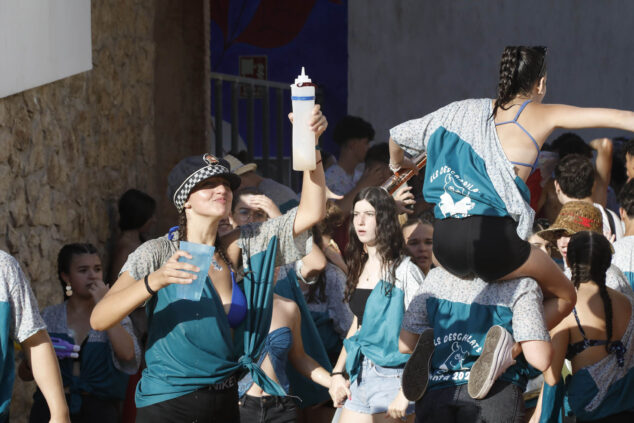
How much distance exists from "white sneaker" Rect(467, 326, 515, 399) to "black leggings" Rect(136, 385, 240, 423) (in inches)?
40.8

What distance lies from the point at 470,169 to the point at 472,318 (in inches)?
24.2

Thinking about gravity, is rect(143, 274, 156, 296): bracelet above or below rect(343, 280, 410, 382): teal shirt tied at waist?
above

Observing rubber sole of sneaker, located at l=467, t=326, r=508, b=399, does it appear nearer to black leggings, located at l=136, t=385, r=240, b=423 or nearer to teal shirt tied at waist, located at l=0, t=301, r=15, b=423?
black leggings, located at l=136, t=385, r=240, b=423

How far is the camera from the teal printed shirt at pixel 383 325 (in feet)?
18.0

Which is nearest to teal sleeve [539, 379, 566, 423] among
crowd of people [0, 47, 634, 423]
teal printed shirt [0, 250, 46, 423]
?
crowd of people [0, 47, 634, 423]

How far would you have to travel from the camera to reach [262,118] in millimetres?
11133

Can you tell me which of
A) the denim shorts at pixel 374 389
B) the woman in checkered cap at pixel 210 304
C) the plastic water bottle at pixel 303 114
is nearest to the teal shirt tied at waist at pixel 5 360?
the woman in checkered cap at pixel 210 304

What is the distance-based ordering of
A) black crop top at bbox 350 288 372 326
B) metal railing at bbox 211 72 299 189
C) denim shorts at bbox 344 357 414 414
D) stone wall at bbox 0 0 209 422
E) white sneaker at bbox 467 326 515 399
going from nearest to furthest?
white sneaker at bbox 467 326 515 399
denim shorts at bbox 344 357 414 414
black crop top at bbox 350 288 372 326
stone wall at bbox 0 0 209 422
metal railing at bbox 211 72 299 189

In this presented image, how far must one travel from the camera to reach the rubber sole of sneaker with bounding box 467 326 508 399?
411cm

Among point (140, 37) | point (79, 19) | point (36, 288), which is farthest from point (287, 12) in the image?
point (36, 288)

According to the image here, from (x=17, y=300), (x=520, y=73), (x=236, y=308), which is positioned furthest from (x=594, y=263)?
(x=17, y=300)

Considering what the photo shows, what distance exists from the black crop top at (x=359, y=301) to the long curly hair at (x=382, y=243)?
0.07 m

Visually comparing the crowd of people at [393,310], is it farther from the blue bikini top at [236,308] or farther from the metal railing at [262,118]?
the metal railing at [262,118]

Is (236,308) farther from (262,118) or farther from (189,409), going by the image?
(262,118)
